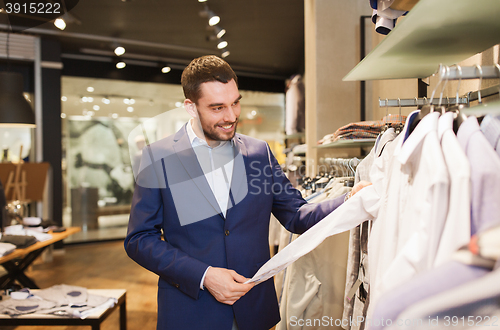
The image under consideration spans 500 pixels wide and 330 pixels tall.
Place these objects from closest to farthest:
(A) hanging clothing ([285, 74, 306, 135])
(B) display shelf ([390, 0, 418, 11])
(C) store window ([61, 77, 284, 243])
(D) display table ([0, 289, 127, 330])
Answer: (B) display shelf ([390, 0, 418, 11]) → (D) display table ([0, 289, 127, 330]) → (A) hanging clothing ([285, 74, 306, 135]) → (C) store window ([61, 77, 284, 243])

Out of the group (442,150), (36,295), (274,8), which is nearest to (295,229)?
(442,150)

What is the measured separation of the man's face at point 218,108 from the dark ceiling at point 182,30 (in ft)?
10.9

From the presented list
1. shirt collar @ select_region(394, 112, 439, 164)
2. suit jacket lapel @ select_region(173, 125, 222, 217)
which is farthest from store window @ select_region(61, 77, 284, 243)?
shirt collar @ select_region(394, 112, 439, 164)

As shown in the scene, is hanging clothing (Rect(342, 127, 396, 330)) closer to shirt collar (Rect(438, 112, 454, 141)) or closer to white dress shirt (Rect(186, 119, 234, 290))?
shirt collar (Rect(438, 112, 454, 141))

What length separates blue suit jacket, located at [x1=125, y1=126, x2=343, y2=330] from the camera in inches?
51.1

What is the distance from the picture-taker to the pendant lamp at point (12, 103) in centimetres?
358

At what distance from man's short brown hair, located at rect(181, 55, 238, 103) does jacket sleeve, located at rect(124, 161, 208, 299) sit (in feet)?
1.20

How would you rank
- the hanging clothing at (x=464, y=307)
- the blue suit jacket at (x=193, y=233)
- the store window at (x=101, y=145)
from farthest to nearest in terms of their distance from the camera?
the store window at (x=101, y=145)
the blue suit jacket at (x=193, y=233)
the hanging clothing at (x=464, y=307)

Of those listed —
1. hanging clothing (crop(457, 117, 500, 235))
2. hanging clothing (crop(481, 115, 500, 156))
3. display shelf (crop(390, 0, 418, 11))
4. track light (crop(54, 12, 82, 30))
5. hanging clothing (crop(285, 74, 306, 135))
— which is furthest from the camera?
hanging clothing (crop(285, 74, 306, 135))

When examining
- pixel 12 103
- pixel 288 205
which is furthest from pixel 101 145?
pixel 288 205

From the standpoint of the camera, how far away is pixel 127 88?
6.58 m

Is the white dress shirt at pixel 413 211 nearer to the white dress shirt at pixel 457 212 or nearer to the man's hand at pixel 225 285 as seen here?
the white dress shirt at pixel 457 212

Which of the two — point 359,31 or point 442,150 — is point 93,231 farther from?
point 442,150

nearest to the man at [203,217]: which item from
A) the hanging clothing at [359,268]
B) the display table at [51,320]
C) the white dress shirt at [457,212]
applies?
the hanging clothing at [359,268]
